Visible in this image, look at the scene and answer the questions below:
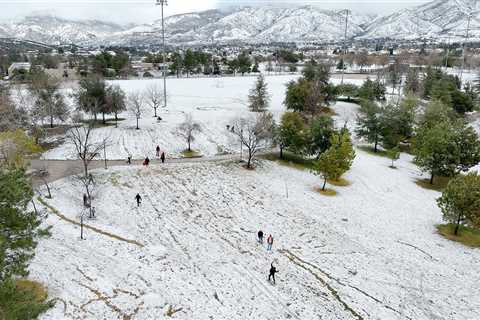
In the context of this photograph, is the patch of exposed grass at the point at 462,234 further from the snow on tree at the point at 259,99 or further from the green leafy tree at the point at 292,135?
the snow on tree at the point at 259,99

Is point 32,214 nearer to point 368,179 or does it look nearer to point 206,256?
point 206,256

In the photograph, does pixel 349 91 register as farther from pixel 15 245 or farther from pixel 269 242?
pixel 15 245

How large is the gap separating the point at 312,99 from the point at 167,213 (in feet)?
128

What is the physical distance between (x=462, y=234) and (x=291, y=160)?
2046 cm

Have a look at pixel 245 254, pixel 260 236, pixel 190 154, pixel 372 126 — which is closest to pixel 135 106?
pixel 190 154

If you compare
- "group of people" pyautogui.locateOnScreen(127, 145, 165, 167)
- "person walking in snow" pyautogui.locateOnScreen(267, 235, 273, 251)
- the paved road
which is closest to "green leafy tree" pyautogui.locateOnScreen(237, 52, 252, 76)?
"group of people" pyautogui.locateOnScreen(127, 145, 165, 167)

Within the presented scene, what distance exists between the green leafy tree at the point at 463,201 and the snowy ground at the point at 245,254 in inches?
91.8

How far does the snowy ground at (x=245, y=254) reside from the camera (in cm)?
2038

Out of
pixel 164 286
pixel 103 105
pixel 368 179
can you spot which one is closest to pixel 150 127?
pixel 103 105

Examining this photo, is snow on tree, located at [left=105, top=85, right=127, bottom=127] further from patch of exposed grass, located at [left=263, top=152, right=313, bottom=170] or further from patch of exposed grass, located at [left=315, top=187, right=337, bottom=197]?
patch of exposed grass, located at [left=315, top=187, right=337, bottom=197]

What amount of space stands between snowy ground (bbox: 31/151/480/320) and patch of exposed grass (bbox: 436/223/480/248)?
1046mm

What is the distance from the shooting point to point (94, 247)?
24.5 metres

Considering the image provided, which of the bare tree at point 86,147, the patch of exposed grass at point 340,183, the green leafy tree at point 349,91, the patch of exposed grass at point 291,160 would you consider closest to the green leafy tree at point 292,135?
the patch of exposed grass at point 291,160

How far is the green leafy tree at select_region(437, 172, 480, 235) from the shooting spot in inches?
1177
